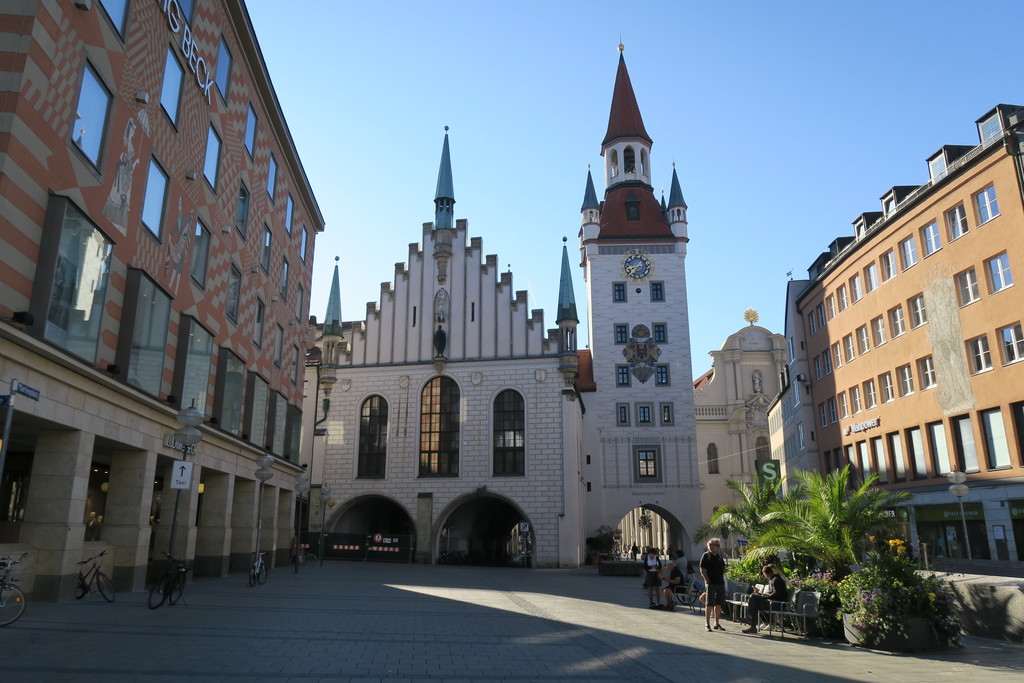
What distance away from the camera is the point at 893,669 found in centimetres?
973

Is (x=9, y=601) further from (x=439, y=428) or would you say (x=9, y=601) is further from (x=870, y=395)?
(x=870, y=395)

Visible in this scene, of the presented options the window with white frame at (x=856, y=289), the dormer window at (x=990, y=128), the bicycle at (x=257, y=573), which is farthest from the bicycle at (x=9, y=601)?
the window with white frame at (x=856, y=289)

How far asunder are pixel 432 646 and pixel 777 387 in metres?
65.8

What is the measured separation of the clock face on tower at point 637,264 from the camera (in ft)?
185

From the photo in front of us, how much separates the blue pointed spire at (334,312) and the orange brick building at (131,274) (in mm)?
18836

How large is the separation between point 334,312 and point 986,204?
118 ft

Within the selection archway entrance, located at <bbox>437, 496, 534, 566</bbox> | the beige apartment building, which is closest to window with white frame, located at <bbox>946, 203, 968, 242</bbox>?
the beige apartment building

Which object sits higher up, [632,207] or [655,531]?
[632,207]

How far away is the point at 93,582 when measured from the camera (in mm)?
→ 14703

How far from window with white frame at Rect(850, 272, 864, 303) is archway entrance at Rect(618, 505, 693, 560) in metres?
15.2

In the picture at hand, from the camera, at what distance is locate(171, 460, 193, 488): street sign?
563 inches

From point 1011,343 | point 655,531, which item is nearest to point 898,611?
point 1011,343

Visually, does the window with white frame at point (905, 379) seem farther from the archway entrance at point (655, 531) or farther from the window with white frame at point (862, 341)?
the archway entrance at point (655, 531)

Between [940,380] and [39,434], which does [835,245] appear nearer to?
[940,380]
